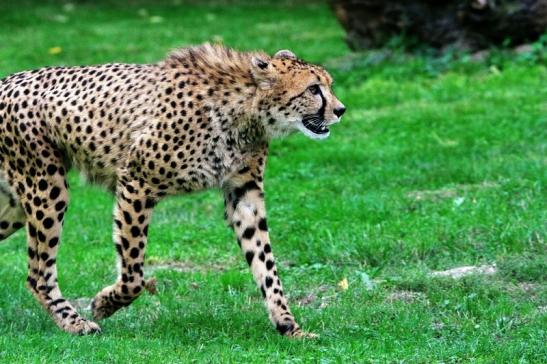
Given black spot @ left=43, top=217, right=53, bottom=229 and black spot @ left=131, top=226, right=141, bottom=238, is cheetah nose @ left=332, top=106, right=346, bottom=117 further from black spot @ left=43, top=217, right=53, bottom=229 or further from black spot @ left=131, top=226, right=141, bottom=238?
black spot @ left=43, top=217, right=53, bottom=229

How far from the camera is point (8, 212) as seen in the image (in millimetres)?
7109

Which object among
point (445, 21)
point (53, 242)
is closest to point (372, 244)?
point (53, 242)

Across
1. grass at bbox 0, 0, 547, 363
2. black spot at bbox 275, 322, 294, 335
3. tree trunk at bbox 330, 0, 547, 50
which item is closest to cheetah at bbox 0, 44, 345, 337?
black spot at bbox 275, 322, 294, 335

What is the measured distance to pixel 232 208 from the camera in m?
6.81

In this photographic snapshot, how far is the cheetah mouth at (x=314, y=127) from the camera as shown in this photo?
6.50 meters

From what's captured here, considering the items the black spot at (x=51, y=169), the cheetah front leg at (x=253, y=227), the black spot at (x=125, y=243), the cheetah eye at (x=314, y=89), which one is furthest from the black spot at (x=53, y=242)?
the cheetah eye at (x=314, y=89)

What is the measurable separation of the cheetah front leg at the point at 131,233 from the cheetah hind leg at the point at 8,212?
0.78 meters

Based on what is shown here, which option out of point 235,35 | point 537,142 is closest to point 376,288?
point 537,142

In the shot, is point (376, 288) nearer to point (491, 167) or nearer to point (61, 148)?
point (61, 148)

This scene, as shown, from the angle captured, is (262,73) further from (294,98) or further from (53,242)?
(53,242)

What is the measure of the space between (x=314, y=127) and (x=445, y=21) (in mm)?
7620

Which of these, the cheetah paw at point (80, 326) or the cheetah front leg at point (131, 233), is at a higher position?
the cheetah front leg at point (131, 233)

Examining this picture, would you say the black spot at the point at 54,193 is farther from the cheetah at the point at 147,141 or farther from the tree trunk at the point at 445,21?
the tree trunk at the point at 445,21

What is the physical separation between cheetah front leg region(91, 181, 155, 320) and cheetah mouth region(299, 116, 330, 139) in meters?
0.94
